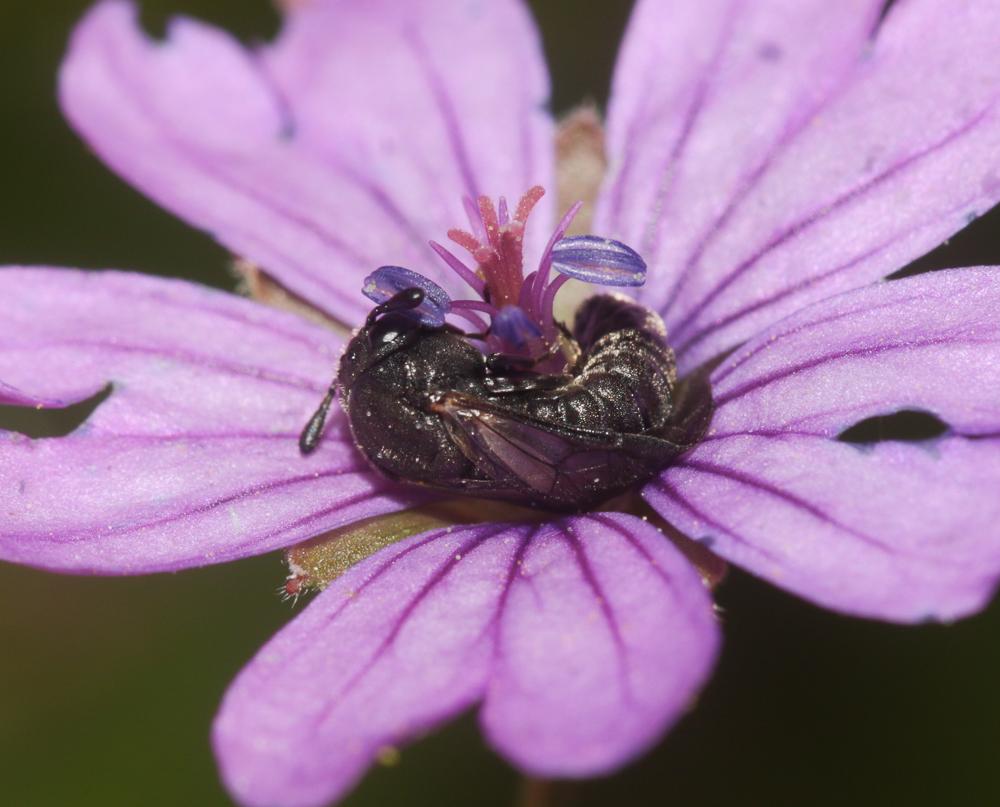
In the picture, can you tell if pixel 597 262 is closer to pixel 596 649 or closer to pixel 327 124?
pixel 596 649

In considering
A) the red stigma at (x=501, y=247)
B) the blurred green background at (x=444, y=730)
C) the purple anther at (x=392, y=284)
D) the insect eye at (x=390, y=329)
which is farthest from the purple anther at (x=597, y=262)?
the blurred green background at (x=444, y=730)

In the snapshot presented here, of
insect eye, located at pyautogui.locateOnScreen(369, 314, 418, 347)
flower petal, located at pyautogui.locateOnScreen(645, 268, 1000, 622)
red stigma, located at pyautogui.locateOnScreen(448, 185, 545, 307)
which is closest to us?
flower petal, located at pyautogui.locateOnScreen(645, 268, 1000, 622)

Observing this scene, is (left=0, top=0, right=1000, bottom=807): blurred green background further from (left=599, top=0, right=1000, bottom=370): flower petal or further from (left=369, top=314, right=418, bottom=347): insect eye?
(left=369, top=314, right=418, bottom=347): insect eye

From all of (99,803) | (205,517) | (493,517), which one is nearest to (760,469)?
(493,517)

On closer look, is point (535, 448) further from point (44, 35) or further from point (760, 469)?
point (44, 35)

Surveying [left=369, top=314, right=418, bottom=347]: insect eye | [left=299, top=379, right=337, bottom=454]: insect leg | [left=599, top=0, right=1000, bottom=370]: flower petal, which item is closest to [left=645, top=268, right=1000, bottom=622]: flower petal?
[left=599, top=0, right=1000, bottom=370]: flower petal

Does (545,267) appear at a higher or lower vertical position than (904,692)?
higher
